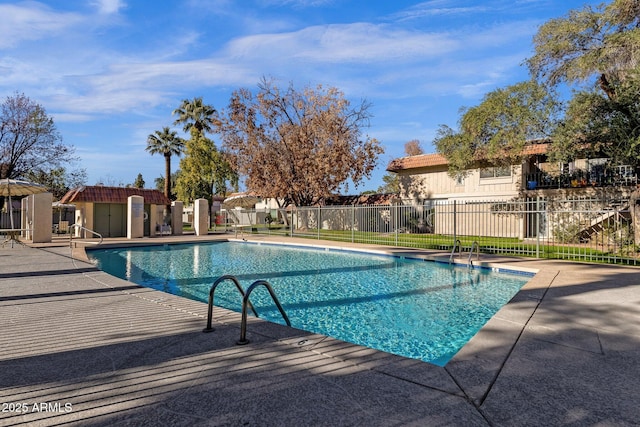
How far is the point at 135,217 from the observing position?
20156 millimetres

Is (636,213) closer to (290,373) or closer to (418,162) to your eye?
(418,162)

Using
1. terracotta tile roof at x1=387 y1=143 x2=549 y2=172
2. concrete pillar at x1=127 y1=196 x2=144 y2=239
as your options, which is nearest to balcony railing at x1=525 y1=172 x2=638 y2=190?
terracotta tile roof at x1=387 y1=143 x2=549 y2=172

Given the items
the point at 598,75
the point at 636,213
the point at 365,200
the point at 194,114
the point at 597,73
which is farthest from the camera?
the point at 194,114

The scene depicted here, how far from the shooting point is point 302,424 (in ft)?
7.56

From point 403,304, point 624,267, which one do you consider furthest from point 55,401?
point 624,267

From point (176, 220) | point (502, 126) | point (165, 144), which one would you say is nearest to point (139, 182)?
point (165, 144)

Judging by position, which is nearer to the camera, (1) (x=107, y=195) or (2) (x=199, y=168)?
(1) (x=107, y=195)

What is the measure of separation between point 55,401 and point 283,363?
68.2 inches

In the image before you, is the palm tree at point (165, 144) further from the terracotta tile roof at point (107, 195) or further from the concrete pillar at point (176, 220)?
the terracotta tile roof at point (107, 195)

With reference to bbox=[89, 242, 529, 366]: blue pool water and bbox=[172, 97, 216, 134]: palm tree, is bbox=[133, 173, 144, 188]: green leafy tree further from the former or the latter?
bbox=[89, 242, 529, 366]: blue pool water

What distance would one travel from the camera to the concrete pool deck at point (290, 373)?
244cm

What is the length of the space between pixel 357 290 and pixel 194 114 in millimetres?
31171

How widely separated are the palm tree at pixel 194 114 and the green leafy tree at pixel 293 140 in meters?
9.22

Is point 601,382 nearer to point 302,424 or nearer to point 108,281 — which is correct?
point 302,424
